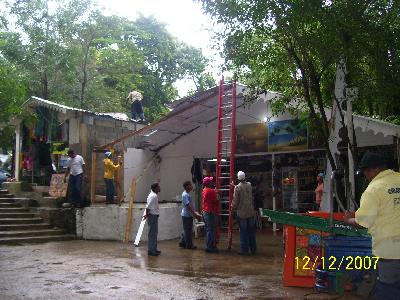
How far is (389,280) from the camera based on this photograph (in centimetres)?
334

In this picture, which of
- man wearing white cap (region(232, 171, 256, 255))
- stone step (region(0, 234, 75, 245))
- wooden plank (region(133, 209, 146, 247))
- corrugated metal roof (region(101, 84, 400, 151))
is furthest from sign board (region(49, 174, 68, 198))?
man wearing white cap (region(232, 171, 256, 255))

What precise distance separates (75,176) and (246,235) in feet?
18.7

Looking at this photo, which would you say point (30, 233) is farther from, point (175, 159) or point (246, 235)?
point (246, 235)

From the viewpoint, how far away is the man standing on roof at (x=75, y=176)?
1273 centimetres

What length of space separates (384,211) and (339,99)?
4.55 m

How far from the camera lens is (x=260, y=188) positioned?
14.6 m

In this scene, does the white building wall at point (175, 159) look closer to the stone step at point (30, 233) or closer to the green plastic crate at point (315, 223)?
the stone step at point (30, 233)

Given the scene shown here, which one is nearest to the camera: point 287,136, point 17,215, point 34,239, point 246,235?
point 246,235

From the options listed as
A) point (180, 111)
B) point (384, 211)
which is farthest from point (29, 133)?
point (384, 211)

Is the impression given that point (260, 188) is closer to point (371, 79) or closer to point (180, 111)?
point (180, 111)

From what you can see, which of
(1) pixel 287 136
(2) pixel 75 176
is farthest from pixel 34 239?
(1) pixel 287 136

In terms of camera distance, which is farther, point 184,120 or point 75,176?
point 184,120

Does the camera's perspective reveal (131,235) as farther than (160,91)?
No
